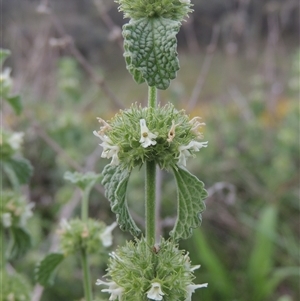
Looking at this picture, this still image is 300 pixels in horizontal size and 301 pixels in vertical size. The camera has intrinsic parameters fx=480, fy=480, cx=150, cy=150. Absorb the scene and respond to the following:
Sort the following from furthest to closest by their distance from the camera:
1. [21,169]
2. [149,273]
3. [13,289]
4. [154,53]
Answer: [21,169]
[13,289]
[149,273]
[154,53]

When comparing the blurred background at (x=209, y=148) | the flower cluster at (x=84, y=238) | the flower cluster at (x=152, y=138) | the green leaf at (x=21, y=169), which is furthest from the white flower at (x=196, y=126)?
the blurred background at (x=209, y=148)

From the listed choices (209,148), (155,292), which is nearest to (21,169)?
(155,292)

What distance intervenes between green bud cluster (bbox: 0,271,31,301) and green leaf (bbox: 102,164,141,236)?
25.8 inches

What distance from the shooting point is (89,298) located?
3.81 ft

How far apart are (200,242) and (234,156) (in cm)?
103

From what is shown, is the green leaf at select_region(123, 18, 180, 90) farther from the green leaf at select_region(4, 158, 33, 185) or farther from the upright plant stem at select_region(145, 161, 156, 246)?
the green leaf at select_region(4, 158, 33, 185)

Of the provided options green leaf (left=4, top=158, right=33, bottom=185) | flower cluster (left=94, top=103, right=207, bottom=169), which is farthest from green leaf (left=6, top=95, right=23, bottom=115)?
flower cluster (left=94, top=103, right=207, bottom=169)

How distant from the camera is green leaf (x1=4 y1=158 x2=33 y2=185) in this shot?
5.11 ft

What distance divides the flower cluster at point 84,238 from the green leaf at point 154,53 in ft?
1.90

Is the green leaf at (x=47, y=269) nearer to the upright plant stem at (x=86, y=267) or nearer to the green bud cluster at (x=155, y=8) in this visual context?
the upright plant stem at (x=86, y=267)

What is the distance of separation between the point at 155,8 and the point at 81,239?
698 mm

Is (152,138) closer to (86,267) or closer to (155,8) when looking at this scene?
(155,8)

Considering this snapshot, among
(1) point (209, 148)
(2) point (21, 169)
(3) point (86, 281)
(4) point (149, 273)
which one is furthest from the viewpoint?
(1) point (209, 148)

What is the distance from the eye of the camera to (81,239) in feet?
4.41
